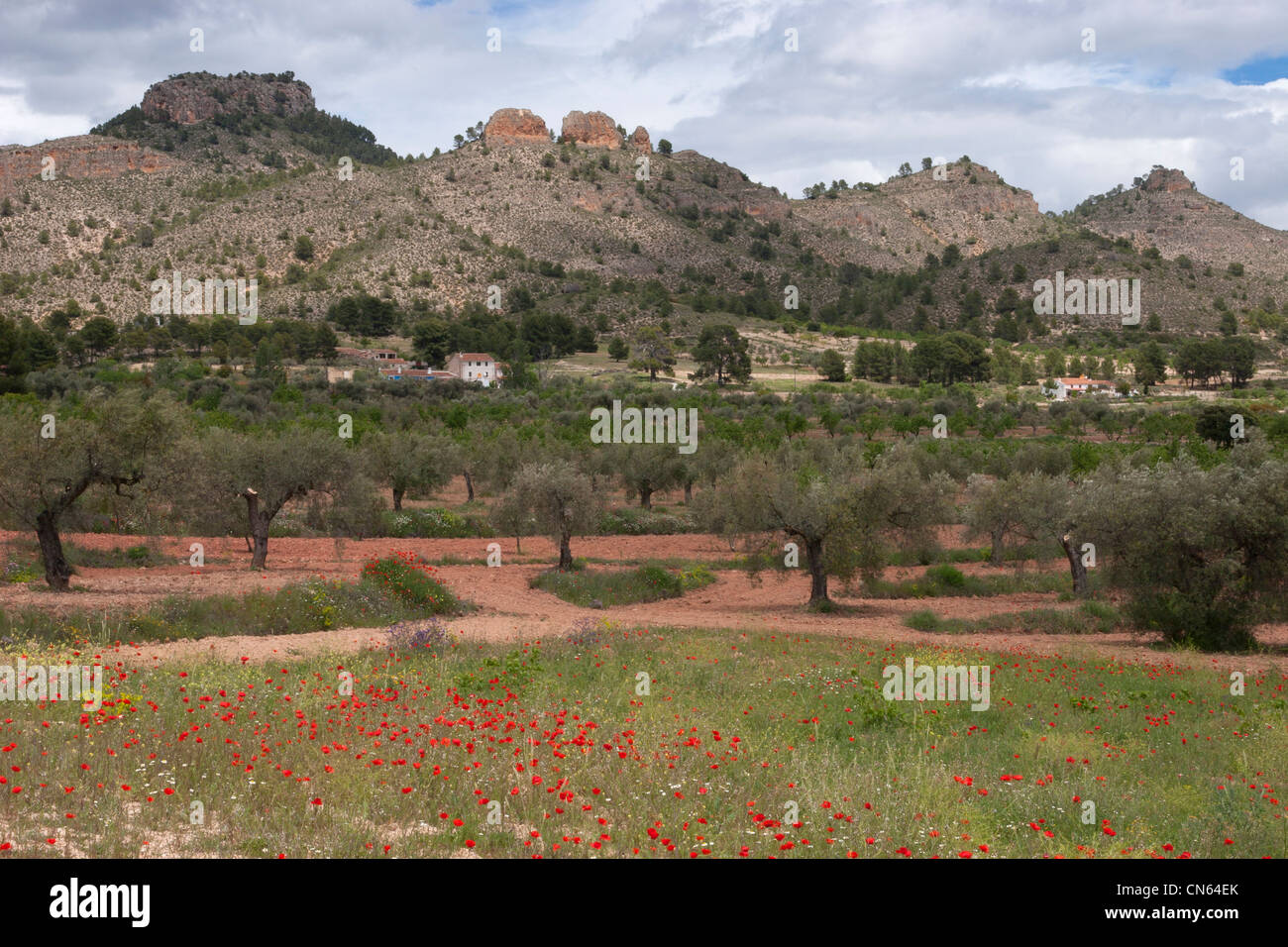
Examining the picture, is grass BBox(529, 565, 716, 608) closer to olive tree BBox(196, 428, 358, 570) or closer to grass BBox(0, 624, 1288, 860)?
olive tree BBox(196, 428, 358, 570)

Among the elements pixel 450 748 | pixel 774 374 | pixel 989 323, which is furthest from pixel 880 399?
pixel 450 748

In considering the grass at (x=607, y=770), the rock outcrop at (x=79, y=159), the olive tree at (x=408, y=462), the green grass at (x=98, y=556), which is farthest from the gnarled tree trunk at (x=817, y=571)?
the rock outcrop at (x=79, y=159)

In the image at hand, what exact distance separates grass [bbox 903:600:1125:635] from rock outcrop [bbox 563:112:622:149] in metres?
172

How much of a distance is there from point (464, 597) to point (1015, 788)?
16782mm

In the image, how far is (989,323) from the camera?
400ft

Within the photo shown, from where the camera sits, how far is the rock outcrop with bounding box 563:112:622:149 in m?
184

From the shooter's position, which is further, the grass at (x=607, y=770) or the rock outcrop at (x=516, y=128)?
the rock outcrop at (x=516, y=128)

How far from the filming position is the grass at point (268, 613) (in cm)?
1527

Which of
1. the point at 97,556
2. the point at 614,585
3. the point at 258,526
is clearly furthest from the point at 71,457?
the point at 614,585

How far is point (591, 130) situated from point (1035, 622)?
178392 millimetres

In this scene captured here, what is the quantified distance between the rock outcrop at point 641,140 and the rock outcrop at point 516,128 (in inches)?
770

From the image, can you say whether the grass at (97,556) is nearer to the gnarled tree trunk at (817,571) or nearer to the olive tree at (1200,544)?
the gnarled tree trunk at (817,571)

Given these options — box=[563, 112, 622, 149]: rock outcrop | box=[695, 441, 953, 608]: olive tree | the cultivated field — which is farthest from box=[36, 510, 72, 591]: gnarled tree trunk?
box=[563, 112, 622, 149]: rock outcrop
